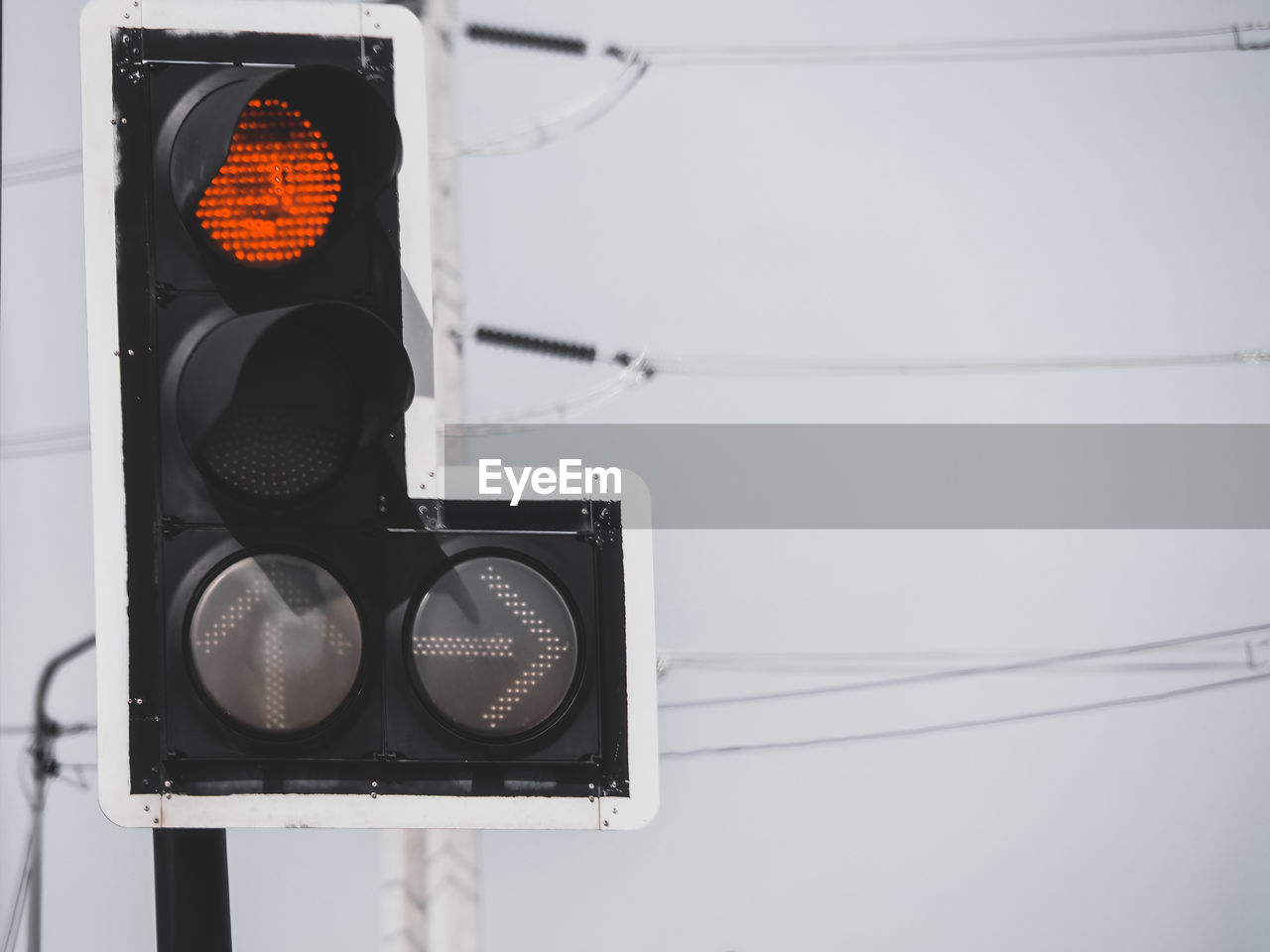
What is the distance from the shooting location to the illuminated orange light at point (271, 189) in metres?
1.33

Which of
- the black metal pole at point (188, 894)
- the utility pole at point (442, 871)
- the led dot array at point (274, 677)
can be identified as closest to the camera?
the led dot array at point (274, 677)

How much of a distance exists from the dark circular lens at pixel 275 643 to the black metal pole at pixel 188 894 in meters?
0.20

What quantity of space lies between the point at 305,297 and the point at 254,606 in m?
0.34

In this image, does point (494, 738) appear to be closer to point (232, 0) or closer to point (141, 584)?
point (141, 584)

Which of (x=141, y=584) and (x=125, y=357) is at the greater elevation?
(x=125, y=357)

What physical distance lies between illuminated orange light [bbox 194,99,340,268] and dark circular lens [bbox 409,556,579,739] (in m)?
0.40

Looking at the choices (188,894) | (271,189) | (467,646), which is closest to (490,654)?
(467,646)

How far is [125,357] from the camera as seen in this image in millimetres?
1362

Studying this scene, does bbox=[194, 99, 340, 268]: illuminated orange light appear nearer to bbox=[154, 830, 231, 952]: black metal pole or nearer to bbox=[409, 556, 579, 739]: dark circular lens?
bbox=[409, 556, 579, 739]: dark circular lens

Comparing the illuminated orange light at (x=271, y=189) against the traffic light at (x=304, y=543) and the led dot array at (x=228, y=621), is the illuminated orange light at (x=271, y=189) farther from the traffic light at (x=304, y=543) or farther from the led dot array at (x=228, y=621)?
the led dot array at (x=228, y=621)

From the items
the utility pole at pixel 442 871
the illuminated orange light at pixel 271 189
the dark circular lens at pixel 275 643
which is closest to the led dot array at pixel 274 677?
the dark circular lens at pixel 275 643

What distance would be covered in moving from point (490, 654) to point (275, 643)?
0.73 feet

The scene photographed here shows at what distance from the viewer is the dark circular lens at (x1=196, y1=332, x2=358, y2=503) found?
4.29 feet

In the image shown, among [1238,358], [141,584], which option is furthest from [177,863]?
[1238,358]
